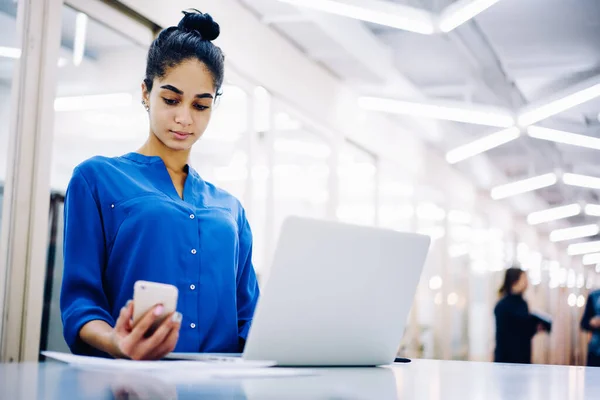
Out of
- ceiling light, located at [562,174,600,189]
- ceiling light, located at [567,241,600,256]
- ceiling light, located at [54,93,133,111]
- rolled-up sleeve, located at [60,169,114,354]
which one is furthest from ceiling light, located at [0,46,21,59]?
ceiling light, located at [567,241,600,256]

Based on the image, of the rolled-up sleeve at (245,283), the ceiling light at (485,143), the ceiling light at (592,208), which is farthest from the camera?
the ceiling light at (592,208)

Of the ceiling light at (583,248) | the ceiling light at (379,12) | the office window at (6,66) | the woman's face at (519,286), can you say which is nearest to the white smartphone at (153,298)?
the office window at (6,66)

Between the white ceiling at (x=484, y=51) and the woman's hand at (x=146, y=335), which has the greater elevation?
the white ceiling at (x=484, y=51)

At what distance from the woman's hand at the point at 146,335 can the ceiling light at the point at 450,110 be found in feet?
16.9

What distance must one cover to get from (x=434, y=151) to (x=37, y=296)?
24.8 feet

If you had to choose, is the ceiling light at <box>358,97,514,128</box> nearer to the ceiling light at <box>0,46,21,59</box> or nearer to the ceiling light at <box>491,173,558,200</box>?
the ceiling light at <box>0,46,21,59</box>

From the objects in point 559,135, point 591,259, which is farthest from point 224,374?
point 591,259

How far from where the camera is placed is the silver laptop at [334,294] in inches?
48.9

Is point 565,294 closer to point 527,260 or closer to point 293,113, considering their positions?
point 527,260

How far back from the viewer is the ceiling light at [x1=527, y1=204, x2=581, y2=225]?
12.1 metres

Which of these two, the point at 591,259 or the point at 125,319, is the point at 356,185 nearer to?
the point at 125,319

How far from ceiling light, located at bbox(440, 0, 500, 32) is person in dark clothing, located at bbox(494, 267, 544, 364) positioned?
8.41 feet

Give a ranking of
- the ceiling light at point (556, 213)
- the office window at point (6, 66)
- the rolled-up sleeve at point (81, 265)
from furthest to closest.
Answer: the ceiling light at point (556, 213)
the office window at point (6, 66)
the rolled-up sleeve at point (81, 265)

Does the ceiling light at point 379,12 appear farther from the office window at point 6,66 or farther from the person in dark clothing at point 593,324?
the person in dark clothing at point 593,324
